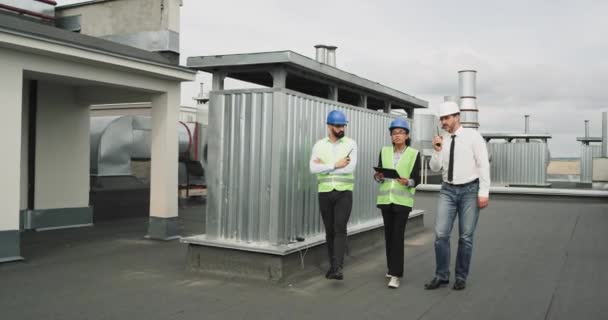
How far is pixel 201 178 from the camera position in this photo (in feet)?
54.2

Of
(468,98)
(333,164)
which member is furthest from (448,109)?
(468,98)

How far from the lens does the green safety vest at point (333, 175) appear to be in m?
6.14

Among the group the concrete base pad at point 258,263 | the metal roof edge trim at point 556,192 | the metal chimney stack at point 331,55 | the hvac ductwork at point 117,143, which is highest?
the metal chimney stack at point 331,55

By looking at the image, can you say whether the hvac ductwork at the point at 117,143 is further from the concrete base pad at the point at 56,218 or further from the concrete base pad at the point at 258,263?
the concrete base pad at the point at 258,263

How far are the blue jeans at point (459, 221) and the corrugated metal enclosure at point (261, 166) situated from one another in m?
1.76

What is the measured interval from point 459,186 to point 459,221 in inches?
15.2

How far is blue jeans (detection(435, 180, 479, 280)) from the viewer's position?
5.78 metres

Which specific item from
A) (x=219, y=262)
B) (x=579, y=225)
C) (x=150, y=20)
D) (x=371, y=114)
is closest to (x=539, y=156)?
(x=579, y=225)

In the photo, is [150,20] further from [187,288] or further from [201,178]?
[201,178]

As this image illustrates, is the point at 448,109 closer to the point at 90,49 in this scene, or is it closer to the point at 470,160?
the point at 470,160

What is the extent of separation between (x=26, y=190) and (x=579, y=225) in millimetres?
11202

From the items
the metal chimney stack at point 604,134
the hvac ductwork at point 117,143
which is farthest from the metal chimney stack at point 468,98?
the metal chimney stack at point 604,134

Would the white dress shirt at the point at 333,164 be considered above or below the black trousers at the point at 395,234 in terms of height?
above

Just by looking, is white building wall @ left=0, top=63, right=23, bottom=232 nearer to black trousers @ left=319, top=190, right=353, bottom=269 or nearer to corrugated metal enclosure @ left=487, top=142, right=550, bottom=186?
black trousers @ left=319, top=190, right=353, bottom=269
